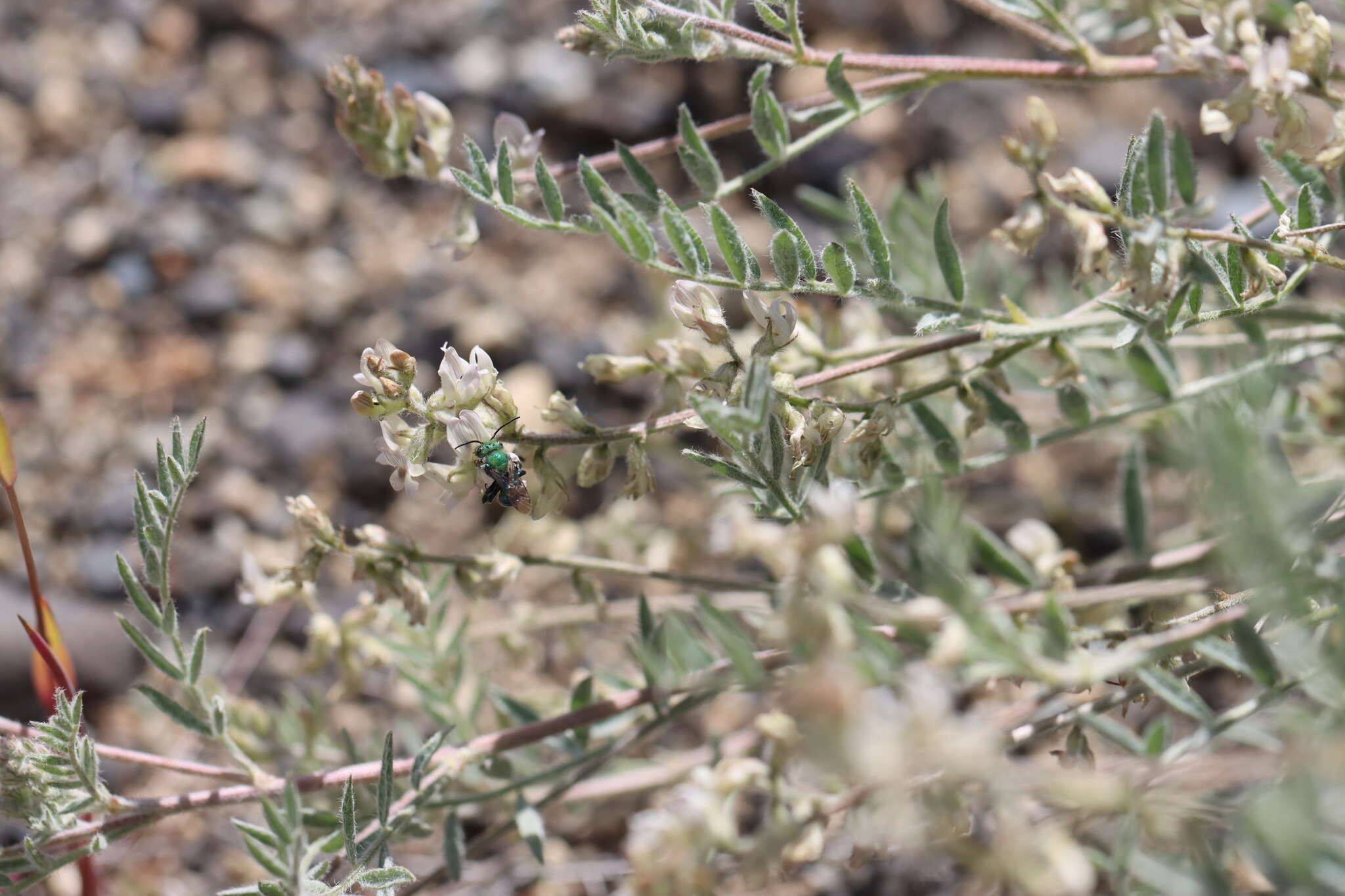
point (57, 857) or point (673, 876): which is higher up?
point (673, 876)

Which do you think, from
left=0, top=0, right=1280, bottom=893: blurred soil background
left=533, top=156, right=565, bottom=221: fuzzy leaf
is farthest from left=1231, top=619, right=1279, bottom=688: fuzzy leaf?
left=0, top=0, right=1280, bottom=893: blurred soil background

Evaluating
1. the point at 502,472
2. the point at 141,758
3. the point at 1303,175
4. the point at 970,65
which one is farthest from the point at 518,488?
the point at 1303,175

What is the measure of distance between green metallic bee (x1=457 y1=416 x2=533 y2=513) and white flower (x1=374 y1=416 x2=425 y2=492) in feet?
0.19

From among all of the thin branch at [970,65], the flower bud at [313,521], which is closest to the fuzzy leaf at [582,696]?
the flower bud at [313,521]

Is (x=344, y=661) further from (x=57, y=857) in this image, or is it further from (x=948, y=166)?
(x=948, y=166)

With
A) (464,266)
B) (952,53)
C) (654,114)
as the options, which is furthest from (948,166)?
(464,266)

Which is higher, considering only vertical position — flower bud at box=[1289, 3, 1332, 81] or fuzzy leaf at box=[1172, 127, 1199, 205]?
flower bud at box=[1289, 3, 1332, 81]

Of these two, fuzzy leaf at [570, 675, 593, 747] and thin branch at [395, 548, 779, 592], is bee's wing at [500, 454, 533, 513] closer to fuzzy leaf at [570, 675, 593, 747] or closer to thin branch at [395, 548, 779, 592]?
thin branch at [395, 548, 779, 592]

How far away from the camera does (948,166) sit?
3078mm

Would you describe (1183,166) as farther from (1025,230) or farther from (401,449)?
(401,449)

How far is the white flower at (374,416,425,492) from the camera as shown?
48.5 inches

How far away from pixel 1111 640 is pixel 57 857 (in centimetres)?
119

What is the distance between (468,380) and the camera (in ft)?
4.00

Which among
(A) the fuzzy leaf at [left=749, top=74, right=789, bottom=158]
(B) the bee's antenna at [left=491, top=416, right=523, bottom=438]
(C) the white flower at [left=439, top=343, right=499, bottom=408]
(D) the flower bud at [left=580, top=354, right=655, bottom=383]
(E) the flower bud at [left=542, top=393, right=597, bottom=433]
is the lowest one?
(D) the flower bud at [left=580, top=354, right=655, bottom=383]
